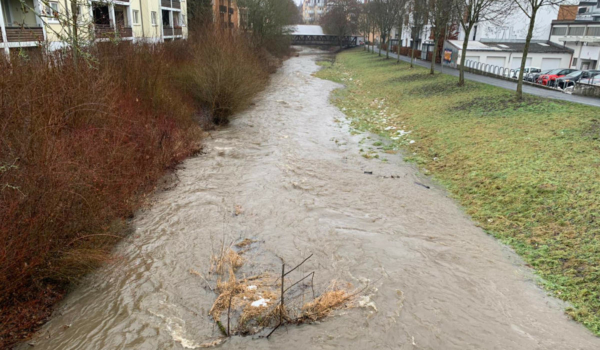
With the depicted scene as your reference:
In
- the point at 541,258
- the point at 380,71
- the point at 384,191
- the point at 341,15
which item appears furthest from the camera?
the point at 341,15

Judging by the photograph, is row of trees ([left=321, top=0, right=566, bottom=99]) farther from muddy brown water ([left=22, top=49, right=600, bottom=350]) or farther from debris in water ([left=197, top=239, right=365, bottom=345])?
debris in water ([left=197, top=239, right=365, bottom=345])

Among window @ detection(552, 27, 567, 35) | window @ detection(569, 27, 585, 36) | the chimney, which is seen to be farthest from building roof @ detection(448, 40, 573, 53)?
the chimney

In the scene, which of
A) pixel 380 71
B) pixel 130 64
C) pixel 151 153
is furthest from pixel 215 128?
pixel 380 71

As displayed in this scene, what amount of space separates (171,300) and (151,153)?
629cm

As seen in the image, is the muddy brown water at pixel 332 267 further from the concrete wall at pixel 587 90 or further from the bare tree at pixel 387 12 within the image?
the bare tree at pixel 387 12

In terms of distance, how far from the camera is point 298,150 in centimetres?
1495

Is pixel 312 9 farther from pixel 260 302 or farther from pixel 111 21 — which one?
pixel 260 302

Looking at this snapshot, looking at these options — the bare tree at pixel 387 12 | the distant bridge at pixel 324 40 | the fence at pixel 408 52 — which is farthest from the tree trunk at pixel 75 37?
the distant bridge at pixel 324 40

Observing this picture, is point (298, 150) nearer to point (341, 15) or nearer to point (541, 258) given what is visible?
point (541, 258)

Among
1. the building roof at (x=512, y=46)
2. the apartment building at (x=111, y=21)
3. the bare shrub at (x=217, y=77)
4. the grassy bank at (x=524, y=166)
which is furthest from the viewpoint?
the building roof at (x=512, y=46)

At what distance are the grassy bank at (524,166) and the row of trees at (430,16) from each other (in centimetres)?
282

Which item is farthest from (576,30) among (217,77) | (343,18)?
(343,18)

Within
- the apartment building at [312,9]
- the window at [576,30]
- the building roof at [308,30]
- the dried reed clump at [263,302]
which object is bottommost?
the dried reed clump at [263,302]

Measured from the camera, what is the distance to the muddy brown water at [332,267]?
19.0 feet
